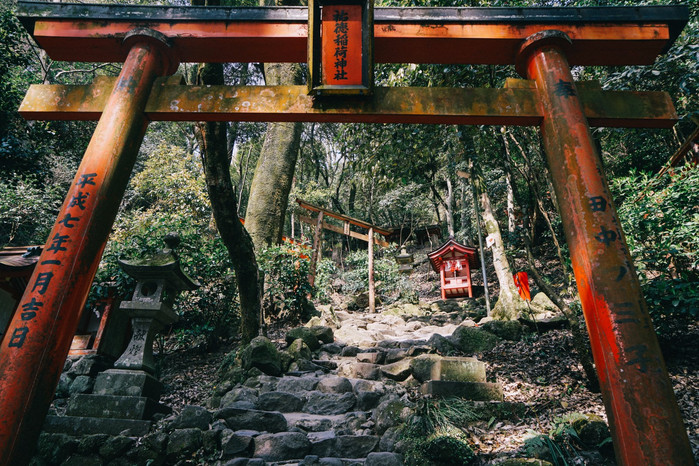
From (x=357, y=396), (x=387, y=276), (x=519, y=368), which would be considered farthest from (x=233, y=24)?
(x=387, y=276)

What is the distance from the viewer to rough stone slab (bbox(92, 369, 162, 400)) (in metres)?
4.49

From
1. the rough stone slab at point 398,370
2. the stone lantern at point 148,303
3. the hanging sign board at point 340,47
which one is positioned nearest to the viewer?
the hanging sign board at point 340,47

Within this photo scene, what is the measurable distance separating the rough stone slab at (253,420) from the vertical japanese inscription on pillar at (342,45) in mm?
3637

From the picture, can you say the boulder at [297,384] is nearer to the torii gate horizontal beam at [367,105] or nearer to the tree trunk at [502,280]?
the torii gate horizontal beam at [367,105]

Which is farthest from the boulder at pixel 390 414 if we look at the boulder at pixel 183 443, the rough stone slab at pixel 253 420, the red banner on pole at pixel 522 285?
the red banner on pole at pixel 522 285

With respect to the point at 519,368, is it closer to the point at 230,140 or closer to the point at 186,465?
the point at 186,465

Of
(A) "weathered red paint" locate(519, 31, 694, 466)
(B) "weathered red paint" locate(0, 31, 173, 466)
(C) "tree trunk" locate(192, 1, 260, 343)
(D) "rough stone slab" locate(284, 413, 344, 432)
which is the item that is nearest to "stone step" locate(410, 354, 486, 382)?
(D) "rough stone slab" locate(284, 413, 344, 432)

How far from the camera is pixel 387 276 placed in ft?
53.0

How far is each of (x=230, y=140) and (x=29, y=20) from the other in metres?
20.9

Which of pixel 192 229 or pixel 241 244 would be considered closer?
pixel 241 244

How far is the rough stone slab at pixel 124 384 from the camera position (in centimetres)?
449

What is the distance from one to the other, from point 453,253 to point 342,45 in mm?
12358

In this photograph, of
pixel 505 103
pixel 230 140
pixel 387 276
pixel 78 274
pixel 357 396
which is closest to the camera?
pixel 78 274

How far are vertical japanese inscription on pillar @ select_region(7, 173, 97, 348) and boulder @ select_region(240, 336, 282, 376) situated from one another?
3.49 m
